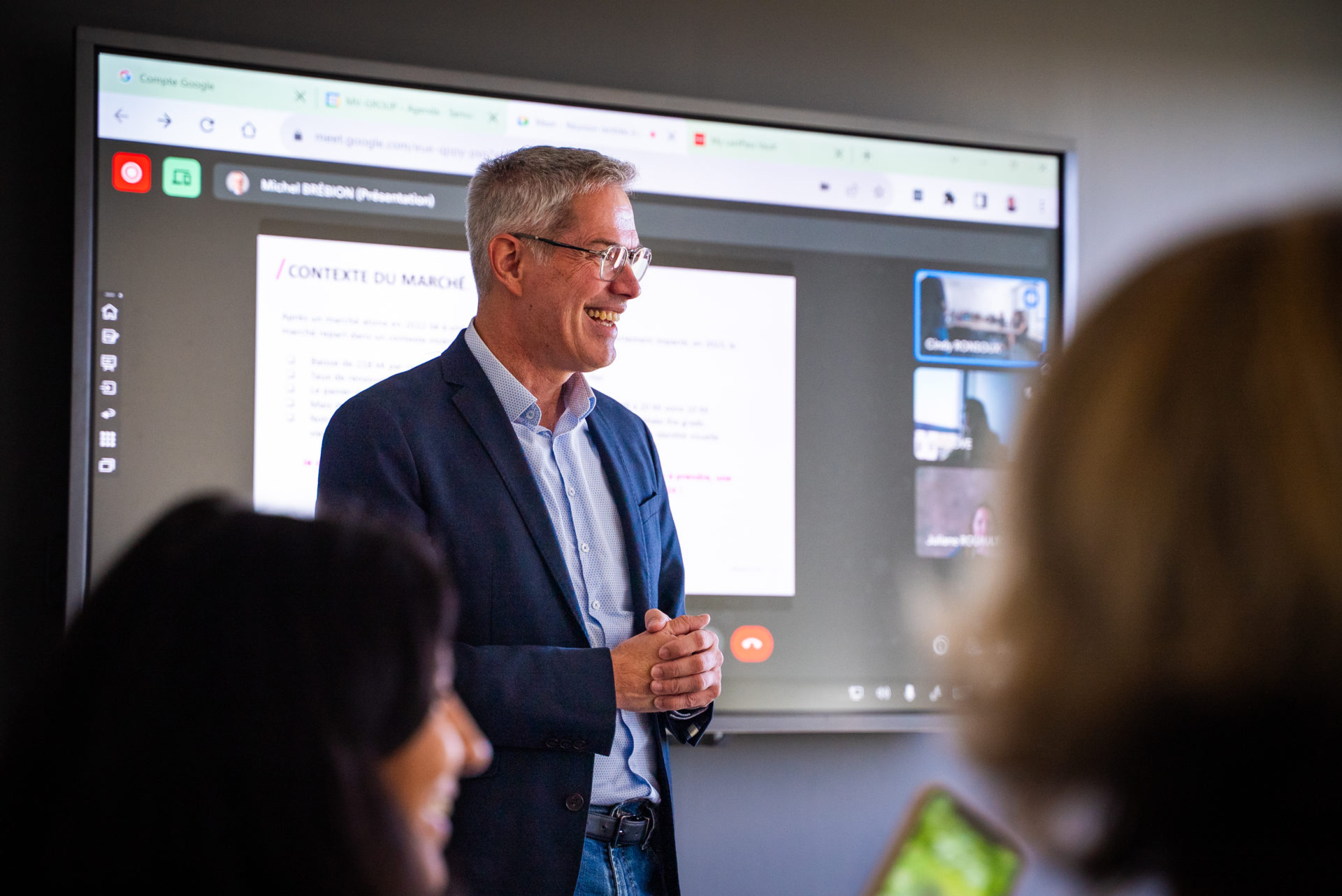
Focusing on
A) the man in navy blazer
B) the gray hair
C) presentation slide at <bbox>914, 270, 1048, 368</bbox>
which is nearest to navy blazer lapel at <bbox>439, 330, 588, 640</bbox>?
the man in navy blazer

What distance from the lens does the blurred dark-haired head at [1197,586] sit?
481 millimetres

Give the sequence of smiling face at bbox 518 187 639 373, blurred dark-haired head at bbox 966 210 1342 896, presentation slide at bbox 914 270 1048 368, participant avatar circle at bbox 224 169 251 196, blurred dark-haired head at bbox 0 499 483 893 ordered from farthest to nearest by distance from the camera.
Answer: presentation slide at bbox 914 270 1048 368 → participant avatar circle at bbox 224 169 251 196 → smiling face at bbox 518 187 639 373 → blurred dark-haired head at bbox 0 499 483 893 → blurred dark-haired head at bbox 966 210 1342 896

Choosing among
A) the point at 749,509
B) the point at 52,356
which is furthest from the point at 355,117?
the point at 749,509

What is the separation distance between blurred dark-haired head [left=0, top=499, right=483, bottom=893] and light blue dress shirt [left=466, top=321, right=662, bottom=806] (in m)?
1.02

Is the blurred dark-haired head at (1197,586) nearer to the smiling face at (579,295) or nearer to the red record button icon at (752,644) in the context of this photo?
the smiling face at (579,295)

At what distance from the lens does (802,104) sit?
2.88 metres

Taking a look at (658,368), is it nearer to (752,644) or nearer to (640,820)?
(752,644)

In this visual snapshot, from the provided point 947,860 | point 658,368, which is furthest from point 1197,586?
point 658,368

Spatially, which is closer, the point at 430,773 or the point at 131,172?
the point at 430,773

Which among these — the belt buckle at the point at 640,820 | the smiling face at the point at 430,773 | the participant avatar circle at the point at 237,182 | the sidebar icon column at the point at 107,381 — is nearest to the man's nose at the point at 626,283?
the belt buckle at the point at 640,820

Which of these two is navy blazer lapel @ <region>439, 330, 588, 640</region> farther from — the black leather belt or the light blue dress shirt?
the black leather belt

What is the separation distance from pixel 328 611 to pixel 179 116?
2.04 m

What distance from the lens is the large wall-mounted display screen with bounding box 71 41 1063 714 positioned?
7.48 ft

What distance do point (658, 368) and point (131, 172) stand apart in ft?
4.04
